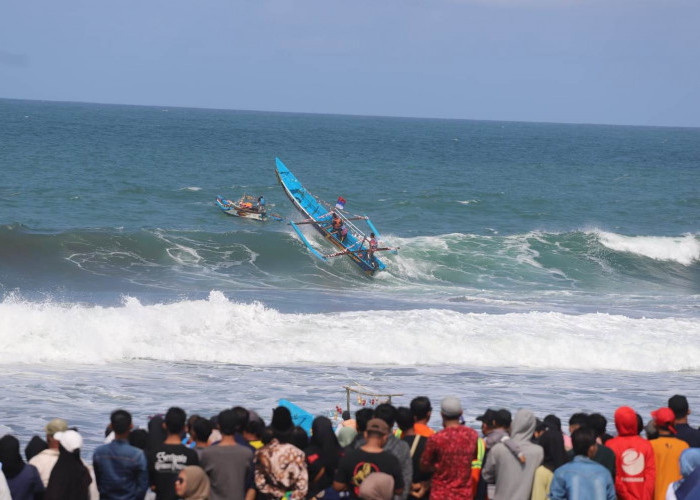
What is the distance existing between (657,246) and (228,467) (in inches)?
1352

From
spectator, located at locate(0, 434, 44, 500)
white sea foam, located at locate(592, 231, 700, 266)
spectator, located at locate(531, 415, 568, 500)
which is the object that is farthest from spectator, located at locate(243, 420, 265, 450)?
white sea foam, located at locate(592, 231, 700, 266)

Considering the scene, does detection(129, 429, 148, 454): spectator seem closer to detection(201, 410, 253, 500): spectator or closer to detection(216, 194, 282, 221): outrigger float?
detection(201, 410, 253, 500): spectator

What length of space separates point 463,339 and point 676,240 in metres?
23.7

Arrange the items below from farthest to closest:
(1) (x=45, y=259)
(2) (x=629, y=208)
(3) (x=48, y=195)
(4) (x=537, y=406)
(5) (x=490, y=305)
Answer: (2) (x=629, y=208) → (3) (x=48, y=195) → (1) (x=45, y=259) → (5) (x=490, y=305) → (4) (x=537, y=406)

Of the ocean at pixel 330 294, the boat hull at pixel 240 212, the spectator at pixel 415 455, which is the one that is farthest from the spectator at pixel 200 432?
the boat hull at pixel 240 212

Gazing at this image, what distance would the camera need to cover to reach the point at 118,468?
6801mm

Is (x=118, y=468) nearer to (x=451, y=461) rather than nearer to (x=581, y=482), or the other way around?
(x=451, y=461)

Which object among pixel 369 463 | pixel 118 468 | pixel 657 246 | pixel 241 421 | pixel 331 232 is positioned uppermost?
pixel 657 246

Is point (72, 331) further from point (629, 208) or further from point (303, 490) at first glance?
point (629, 208)

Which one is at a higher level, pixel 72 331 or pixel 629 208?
pixel 629 208

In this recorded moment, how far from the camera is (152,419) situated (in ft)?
24.1

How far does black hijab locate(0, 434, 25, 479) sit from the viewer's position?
6539mm

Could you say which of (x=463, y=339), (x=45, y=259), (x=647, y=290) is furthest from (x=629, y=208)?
(x=463, y=339)

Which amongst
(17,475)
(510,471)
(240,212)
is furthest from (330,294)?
(17,475)
